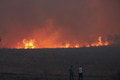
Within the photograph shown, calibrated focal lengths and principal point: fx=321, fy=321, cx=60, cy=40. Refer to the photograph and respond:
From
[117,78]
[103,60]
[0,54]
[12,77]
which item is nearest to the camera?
[117,78]

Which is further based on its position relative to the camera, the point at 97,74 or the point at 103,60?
the point at 103,60

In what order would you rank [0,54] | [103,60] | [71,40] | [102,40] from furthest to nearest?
[71,40], [102,40], [0,54], [103,60]

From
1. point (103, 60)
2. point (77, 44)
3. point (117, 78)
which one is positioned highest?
point (77, 44)

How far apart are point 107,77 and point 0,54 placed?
114 ft

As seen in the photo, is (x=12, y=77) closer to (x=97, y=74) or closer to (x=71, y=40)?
A: (x=97, y=74)

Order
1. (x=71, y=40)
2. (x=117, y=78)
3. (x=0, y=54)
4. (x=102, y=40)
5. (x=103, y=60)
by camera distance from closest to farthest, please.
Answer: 1. (x=117, y=78)
2. (x=103, y=60)
3. (x=0, y=54)
4. (x=102, y=40)
5. (x=71, y=40)

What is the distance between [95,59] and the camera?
2285 inches

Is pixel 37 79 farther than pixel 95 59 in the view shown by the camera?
No

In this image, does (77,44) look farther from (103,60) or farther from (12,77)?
(12,77)

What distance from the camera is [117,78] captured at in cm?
3459

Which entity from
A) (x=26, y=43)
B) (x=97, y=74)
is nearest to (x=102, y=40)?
(x=26, y=43)

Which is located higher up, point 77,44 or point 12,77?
point 77,44

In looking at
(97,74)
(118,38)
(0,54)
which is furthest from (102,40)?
(97,74)

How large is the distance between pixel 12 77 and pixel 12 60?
2095cm
